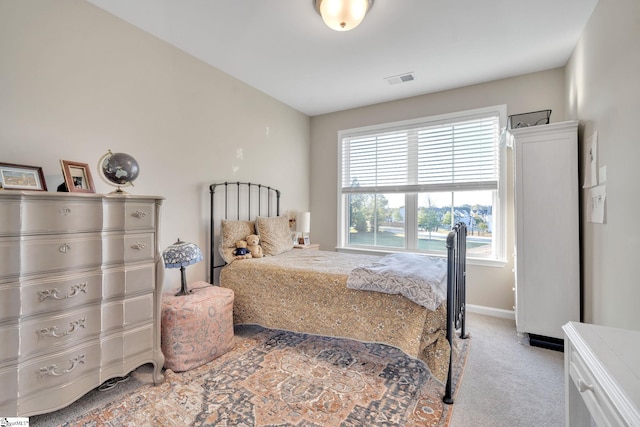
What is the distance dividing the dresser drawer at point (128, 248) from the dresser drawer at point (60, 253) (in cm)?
5

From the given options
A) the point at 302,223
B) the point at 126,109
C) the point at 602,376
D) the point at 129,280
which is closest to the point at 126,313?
the point at 129,280

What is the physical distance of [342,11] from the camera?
1970 mm

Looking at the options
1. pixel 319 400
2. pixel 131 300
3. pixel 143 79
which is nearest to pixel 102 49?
pixel 143 79

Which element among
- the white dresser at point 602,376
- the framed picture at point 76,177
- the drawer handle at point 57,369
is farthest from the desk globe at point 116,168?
the white dresser at point 602,376

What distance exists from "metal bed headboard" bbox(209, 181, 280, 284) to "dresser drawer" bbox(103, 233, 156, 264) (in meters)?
1.08

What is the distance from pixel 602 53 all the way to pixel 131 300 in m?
→ 3.59

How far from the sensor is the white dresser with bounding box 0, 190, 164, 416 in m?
1.38

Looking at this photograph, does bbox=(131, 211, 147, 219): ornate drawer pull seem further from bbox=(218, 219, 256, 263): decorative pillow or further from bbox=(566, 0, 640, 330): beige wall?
bbox=(566, 0, 640, 330): beige wall

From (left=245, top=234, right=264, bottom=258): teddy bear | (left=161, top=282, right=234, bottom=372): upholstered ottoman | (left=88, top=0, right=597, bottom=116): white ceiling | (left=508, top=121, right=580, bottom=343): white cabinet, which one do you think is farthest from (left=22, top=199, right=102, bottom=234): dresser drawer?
(left=508, top=121, right=580, bottom=343): white cabinet

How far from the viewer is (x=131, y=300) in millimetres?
1825

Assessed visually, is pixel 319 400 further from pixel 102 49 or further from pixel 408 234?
pixel 102 49

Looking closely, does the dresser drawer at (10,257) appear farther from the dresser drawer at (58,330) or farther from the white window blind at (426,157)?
the white window blind at (426,157)

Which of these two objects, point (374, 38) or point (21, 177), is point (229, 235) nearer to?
point (21, 177)

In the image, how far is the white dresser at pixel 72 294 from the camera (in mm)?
1382
